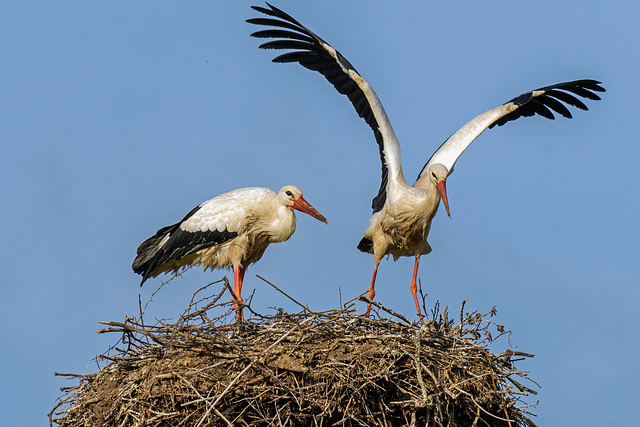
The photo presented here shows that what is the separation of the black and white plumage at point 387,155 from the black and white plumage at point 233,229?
0.67 metres

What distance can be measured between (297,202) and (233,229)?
0.63 metres

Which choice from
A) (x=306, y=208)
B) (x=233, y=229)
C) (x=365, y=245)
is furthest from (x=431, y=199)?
(x=233, y=229)

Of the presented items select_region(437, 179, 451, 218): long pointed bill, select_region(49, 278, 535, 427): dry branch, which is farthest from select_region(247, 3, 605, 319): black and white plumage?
select_region(49, 278, 535, 427): dry branch

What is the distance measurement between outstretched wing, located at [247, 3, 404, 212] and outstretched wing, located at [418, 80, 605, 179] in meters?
0.67

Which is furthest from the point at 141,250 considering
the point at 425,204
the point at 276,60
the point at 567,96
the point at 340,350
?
the point at 567,96

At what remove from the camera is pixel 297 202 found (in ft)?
25.7

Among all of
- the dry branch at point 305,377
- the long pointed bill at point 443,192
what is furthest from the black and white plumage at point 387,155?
the dry branch at point 305,377

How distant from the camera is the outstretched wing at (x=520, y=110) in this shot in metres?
8.41

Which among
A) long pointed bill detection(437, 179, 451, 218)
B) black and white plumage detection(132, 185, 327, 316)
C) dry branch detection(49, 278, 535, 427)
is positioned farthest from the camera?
black and white plumage detection(132, 185, 327, 316)

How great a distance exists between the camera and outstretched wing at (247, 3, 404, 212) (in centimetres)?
783

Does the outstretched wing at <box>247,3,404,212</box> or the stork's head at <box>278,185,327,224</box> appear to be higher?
the outstretched wing at <box>247,3,404,212</box>

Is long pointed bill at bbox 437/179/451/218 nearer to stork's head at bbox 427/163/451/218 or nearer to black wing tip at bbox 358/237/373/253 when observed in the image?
stork's head at bbox 427/163/451/218

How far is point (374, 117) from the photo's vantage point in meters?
8.08

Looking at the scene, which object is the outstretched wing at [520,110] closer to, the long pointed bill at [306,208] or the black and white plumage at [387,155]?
the black and white plumage at [387,155]
